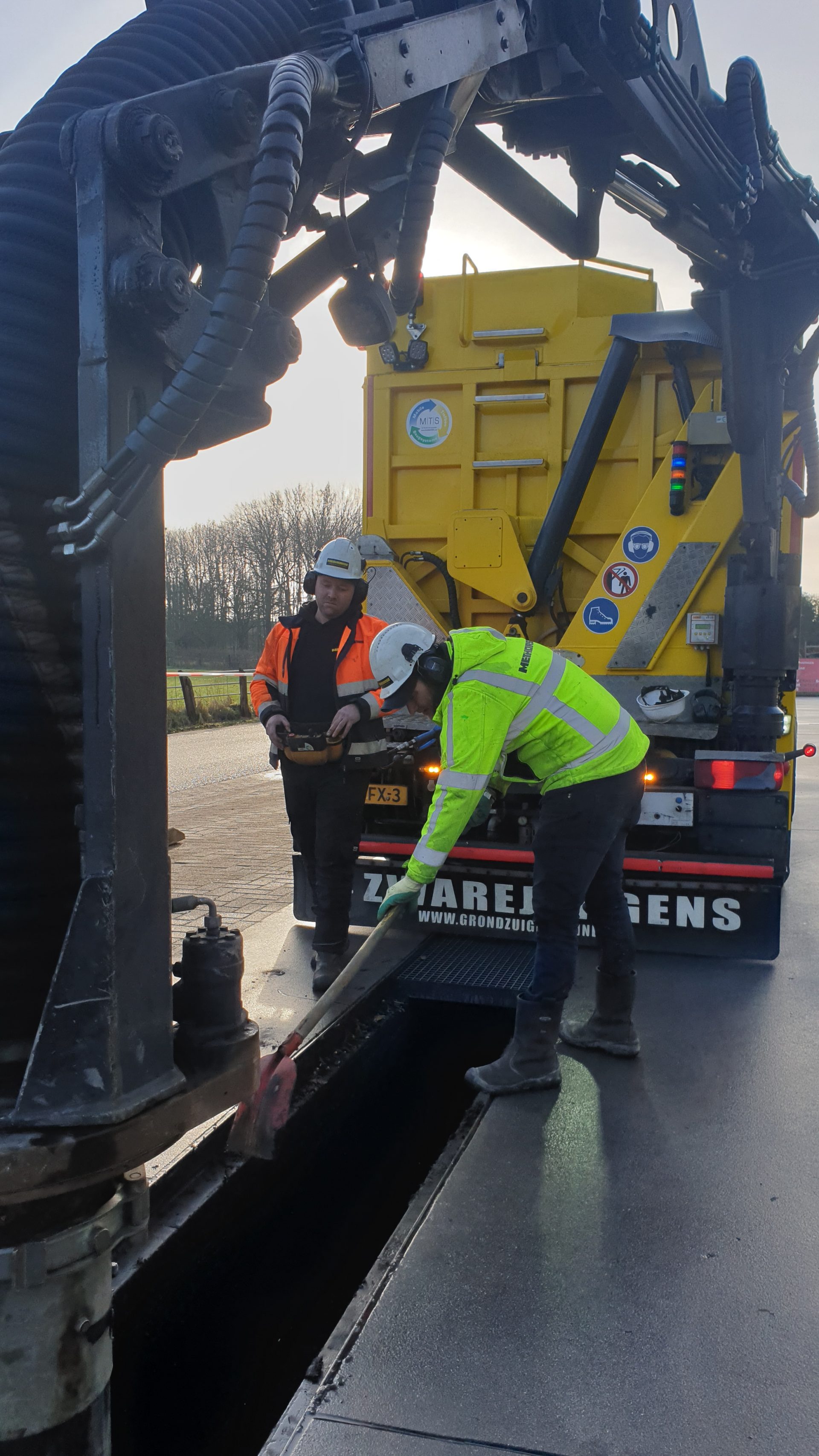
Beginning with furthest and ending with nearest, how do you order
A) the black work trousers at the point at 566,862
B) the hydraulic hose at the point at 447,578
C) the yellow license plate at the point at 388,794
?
1. the hydraulic hose at the point at 447,578
2. the yellow license plate at the point at 388,794
3. the black work trousers at the point at 566,862

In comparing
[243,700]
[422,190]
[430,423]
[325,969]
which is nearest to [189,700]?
[243,700]

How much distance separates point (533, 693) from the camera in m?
3.36

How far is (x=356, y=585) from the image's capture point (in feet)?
15.5

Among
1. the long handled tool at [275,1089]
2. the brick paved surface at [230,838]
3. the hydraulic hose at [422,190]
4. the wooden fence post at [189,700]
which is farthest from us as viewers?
the wooden fence post at [189,700]

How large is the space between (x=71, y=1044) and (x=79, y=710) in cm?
45

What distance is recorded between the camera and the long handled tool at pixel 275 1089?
7.17 feet

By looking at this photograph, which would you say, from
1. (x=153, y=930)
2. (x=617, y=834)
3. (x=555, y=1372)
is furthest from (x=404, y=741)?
(x=153, y=930)

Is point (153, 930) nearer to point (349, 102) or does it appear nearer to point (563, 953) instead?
point (349, 102)

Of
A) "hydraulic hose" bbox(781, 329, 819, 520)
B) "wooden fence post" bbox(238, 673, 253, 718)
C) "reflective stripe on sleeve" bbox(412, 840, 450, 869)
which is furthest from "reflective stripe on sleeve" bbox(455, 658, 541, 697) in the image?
"wooden fence post" bbox(238, 673, 253, 718)

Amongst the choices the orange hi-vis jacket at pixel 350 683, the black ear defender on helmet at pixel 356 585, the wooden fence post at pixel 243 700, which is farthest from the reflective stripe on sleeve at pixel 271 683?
the wooden fence post at pixel 243 700

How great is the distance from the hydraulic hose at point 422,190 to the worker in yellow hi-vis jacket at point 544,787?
1.35 metres

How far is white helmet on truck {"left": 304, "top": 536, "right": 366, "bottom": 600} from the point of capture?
15.1ft

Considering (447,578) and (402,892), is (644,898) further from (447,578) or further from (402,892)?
(447,578)

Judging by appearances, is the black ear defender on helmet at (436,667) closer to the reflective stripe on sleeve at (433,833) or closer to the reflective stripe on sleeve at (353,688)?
the reflective stripe on sleeve at (433,833)
